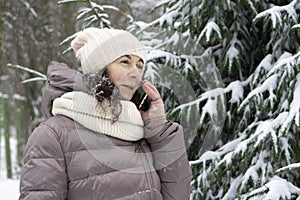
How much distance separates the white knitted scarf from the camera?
7.03 ft

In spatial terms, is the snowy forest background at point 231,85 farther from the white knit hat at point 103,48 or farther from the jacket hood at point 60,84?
the jacket hood at point 60,84

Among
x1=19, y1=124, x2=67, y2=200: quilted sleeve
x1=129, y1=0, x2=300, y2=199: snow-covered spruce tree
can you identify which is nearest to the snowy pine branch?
x1=129, y1=0, x2=300, y2=199: snow-covered spruce tree

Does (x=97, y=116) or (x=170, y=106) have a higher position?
(x=97, y=116)

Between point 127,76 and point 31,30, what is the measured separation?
874cm

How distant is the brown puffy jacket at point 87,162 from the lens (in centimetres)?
202

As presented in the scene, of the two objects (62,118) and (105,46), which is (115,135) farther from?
(105,46)

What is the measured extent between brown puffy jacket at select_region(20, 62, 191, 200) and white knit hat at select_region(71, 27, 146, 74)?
9 cm

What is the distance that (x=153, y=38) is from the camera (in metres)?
4.30

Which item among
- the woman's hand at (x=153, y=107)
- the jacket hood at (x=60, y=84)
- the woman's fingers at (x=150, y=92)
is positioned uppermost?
the jacket hood at (x=60, y=84)

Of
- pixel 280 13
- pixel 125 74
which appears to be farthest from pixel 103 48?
pixel 280 13

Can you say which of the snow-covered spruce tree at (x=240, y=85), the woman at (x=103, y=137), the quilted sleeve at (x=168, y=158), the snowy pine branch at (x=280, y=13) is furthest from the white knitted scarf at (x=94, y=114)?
the snowy pine branch at (x=280, y=13)

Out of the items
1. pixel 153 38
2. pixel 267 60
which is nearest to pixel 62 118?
pixel 267 60

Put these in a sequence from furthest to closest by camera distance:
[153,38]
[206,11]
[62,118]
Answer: [153,38], [206,11], [62,118]

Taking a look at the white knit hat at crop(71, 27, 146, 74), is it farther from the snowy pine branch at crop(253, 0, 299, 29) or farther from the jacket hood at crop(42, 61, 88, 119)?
the snowy pine branch at crop(253, 0, 299, 29)
